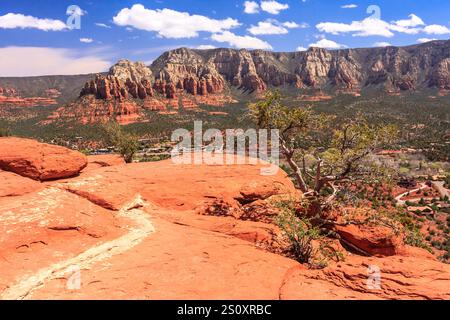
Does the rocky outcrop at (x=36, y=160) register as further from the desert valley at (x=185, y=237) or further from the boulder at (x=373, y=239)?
the boulder at (x=373, y=239)

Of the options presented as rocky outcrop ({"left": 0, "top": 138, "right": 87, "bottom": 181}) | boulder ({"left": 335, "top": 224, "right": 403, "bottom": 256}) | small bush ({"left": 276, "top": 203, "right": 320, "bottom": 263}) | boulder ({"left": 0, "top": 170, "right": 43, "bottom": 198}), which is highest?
rocky outcrop ({"left": 0, "top": 138, "right": 87, "bottom": 181})

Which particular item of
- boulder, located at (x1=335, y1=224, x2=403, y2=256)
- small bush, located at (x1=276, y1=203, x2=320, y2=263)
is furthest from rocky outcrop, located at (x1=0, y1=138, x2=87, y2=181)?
boulder, located at (x1=335, y1=224, x2=403, y2=256)

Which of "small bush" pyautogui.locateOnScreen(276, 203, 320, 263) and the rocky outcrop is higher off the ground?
the rocky outcrop

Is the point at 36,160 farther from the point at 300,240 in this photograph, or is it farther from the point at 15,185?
the point at 300,240

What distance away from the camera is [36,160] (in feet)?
55.2

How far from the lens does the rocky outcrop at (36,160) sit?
16.5 metres

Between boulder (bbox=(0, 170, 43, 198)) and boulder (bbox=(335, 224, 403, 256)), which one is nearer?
boulder (bbox=(0, 170, 43, 198))

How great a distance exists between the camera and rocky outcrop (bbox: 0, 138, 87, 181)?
16.5 metres

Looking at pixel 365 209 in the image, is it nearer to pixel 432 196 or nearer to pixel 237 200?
pixel 237 200

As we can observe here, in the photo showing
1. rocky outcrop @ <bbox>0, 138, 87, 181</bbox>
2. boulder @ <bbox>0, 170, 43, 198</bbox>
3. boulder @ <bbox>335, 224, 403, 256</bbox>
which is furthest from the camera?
boulder @ <bbox>335, 224, 403, 256</bbox>

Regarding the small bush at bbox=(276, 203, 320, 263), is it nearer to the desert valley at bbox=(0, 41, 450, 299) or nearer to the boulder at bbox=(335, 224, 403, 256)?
the desert valley at bbox=(0, 41, 450, 299)

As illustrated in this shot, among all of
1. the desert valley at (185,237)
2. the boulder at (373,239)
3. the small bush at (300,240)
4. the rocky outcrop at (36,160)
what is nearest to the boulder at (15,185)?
the desert valley at (185,237)

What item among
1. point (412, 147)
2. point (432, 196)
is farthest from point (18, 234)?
point (412, 147)
